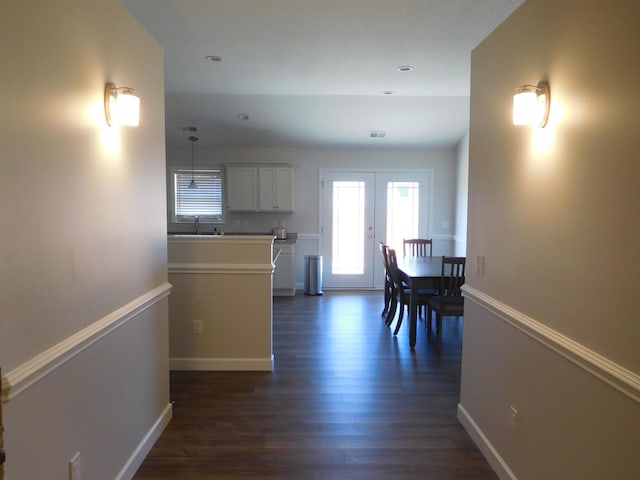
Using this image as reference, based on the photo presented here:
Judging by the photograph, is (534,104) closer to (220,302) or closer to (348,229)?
(220,302)

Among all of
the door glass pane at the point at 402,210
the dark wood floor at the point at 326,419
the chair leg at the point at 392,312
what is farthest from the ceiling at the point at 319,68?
the dark wood floor at the point at 326,419

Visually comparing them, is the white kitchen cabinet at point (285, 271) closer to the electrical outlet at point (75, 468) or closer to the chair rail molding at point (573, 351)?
the chair rail molding at point (573, 351)

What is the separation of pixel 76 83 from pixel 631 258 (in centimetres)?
209

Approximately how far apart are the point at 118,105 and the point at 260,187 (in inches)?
200

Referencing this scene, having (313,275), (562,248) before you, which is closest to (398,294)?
(313,275)

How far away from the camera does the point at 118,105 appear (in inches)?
78.1

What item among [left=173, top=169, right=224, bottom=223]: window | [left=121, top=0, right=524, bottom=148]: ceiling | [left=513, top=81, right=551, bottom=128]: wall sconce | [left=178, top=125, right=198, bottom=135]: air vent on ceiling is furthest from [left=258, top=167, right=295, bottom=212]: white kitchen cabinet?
[left=513, top=81, right=551, bottom=128]: wall sconce

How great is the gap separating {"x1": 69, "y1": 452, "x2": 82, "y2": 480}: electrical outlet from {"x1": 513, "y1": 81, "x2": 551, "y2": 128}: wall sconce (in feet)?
7.69

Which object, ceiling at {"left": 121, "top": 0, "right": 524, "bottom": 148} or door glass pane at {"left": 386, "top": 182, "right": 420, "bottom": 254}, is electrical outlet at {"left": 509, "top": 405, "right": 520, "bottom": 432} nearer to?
ceiling at {"left": 121, "top": 0, "right": 524, "bottom": 148}

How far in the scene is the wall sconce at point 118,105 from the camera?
1.94 meters

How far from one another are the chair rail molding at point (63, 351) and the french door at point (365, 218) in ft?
16.9

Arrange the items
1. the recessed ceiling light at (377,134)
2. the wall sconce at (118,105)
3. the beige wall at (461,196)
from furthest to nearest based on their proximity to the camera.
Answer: the beige wall at (461,196), the recessed ceiling light at (377,134), the wall sconce at (118,105)

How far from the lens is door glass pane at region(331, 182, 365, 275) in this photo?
7.32 m

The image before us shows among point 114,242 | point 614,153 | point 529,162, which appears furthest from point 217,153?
point 614,153
